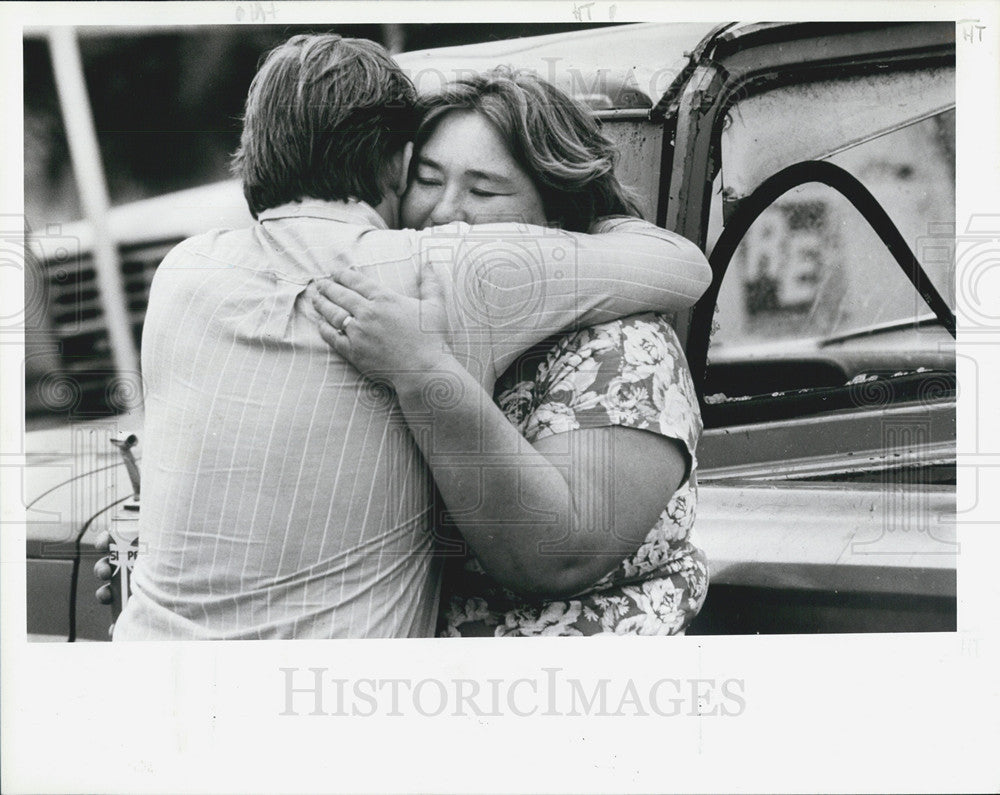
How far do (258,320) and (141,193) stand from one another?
81 centimetres

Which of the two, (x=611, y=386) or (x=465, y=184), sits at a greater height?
(x=465, y=184)

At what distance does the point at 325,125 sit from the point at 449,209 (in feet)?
1.18

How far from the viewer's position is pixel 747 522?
9.04 ft

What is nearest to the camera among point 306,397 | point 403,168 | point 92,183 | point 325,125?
point 306,397

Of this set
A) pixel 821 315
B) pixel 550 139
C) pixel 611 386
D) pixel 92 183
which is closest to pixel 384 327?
pixel 611 386

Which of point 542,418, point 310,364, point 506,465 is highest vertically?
point 310,364

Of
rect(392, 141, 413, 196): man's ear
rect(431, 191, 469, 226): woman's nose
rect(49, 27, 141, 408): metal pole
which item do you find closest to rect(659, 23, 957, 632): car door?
rect(431, 191, 469, 226): woman's nose

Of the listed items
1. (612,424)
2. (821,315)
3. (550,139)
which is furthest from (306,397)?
(821,315)

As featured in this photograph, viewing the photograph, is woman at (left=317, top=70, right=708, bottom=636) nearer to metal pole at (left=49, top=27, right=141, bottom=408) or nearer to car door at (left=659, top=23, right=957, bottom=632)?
car door at (left=659, top=23, right=957, bottom=632)

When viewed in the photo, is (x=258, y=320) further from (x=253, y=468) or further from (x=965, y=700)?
(x=965, y=700)

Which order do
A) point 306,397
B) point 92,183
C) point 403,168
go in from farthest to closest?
point 92,183, point 403,168, point 306,397

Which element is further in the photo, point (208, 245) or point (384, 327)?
point (208, 245)

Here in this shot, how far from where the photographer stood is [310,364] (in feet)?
7.50

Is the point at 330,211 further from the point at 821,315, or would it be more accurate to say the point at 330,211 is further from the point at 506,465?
the point at 821,315
